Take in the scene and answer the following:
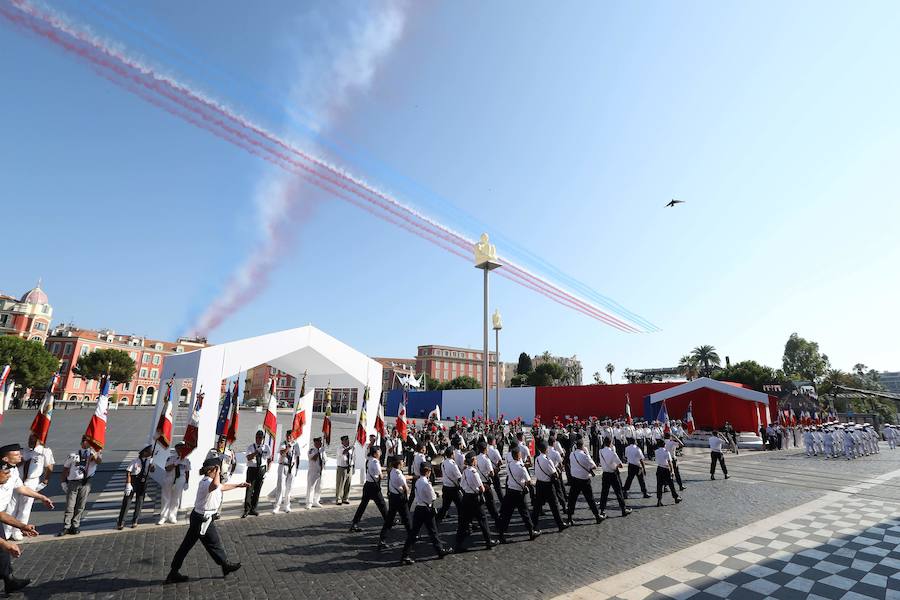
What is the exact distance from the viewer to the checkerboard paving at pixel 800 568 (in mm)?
6277

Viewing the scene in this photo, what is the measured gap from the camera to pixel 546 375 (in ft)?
233

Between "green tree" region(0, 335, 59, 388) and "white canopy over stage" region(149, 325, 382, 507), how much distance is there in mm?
55646

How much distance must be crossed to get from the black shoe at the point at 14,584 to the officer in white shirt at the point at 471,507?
6.70 meters

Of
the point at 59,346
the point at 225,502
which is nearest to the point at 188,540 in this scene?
the point at 225,502

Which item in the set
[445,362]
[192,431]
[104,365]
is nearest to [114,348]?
[104,365]

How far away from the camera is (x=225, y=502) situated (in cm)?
1148

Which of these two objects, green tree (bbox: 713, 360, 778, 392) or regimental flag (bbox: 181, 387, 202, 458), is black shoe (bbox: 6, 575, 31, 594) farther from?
green tree (bbox: 713, 360, 778, 392)

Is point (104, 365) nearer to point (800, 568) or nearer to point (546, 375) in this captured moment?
point (546, 375)

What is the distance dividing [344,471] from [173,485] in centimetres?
431

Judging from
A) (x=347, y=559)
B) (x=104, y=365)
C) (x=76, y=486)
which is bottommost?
(x=347, y=559)

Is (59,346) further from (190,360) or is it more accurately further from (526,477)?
(526,477)

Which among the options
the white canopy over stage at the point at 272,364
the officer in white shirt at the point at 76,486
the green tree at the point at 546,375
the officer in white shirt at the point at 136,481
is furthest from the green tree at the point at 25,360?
the green tree at the point at 546,375

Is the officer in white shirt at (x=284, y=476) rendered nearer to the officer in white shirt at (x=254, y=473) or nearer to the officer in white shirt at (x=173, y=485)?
the officer in white shirt at (x=254, y=473)

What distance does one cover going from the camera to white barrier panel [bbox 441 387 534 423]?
51.0 m
